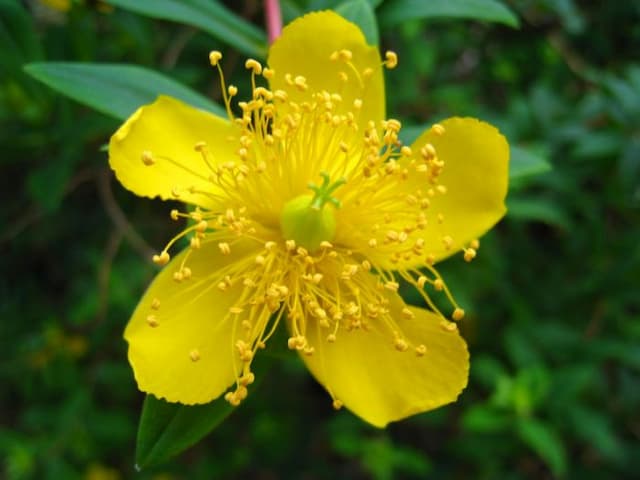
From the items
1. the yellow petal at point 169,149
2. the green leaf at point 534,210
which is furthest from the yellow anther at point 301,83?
the green leaf at point 534,210

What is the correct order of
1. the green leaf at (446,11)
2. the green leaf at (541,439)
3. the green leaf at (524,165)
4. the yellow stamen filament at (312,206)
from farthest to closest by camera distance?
the green leaf at (541,439), the green leaf at (446,11), the green leaf at (524,165), the yellow stamen filament at (312,206)

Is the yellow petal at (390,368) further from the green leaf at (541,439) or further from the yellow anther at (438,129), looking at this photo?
the green leaf at (541,439)

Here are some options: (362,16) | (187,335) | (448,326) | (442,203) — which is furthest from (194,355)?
(362,16)

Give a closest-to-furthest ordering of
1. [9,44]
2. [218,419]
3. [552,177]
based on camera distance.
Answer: [218,419], [9,44], [552,177]

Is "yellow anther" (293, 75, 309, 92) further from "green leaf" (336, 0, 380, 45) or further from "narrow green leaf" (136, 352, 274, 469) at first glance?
"narrow green leaf" (136, 352, 274, 469)

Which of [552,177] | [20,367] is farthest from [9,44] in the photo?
[552,177]

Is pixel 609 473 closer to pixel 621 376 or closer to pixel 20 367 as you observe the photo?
pixel 621 376
